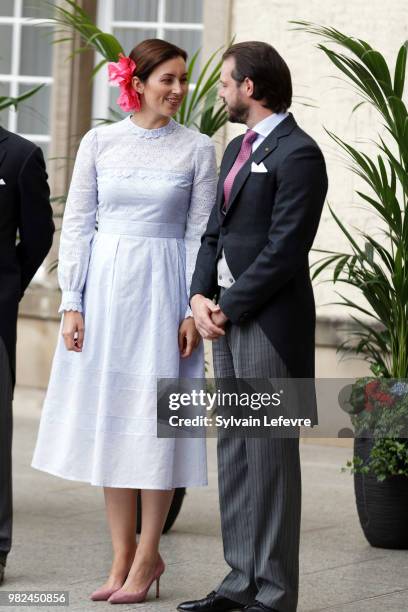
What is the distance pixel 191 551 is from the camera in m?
5.47

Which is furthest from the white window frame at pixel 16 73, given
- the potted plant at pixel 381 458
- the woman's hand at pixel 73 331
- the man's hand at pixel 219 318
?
the man's hand at pixel 219 318

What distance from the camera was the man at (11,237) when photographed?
4.77 m

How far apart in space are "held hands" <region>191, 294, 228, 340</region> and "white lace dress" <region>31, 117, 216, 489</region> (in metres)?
0.27

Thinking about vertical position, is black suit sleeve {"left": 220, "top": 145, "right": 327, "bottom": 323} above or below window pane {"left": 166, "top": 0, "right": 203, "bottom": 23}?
below

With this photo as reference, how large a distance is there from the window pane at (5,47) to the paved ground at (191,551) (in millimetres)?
3715

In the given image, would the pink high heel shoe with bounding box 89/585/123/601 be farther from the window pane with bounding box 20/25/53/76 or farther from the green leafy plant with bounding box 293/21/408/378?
the window pane with bounding box 20/25/53/76

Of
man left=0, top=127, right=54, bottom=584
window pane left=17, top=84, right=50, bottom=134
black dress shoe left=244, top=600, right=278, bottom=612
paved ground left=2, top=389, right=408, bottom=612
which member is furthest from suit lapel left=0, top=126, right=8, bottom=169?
window pane left=17, top=84, right=50, bottom=134

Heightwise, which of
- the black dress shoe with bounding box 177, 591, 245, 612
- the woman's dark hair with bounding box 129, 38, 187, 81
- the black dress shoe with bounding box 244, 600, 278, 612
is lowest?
the black dress shoe with bounding box 177, 591, 245, 612

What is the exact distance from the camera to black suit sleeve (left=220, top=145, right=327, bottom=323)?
4.05 m

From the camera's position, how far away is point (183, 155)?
4.64 meters

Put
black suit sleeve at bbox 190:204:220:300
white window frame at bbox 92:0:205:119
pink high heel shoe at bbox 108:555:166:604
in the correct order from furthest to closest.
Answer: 1. white window frame at bbox 92:0:205:119
2. pink high heel shoe at bbox 108:555:166:604
3. black suit sleeve at bbox 190:204:220:300

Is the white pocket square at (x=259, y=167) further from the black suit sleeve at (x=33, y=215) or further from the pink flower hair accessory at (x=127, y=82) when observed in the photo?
the black suit sleeve at (x=33, y=215)

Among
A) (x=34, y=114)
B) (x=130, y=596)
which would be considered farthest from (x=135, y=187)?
(x=34, y=114)

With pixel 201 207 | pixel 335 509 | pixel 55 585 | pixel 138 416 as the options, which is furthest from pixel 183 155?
pixel 335 509
